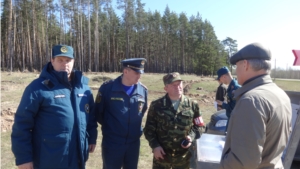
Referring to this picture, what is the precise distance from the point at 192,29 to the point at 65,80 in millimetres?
53851

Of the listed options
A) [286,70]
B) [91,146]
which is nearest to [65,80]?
[91,146]

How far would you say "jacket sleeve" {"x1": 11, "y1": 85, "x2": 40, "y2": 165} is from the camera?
2.49 meters

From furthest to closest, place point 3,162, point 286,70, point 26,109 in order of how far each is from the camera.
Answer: point 286,70
point 3,162
point 26,109

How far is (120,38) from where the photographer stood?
51.3m

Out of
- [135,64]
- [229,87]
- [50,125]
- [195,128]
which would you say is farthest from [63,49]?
[229,87]

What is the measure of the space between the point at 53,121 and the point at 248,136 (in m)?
1.88

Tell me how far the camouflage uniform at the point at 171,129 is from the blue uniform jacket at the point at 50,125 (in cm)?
90

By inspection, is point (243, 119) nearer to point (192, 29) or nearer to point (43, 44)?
point (43, 44)

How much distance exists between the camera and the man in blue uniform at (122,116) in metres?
3.23

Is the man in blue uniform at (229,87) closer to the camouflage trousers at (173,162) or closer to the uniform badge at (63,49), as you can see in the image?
the camouflage trousers at (173,162)

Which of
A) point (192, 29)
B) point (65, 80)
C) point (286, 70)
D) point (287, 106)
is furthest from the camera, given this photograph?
point (192, 29)

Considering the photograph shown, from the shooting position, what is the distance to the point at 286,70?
873 inches

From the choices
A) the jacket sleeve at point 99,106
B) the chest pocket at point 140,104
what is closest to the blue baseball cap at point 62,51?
the jacket sleeve at point 99,106

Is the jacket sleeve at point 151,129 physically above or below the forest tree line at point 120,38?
below
